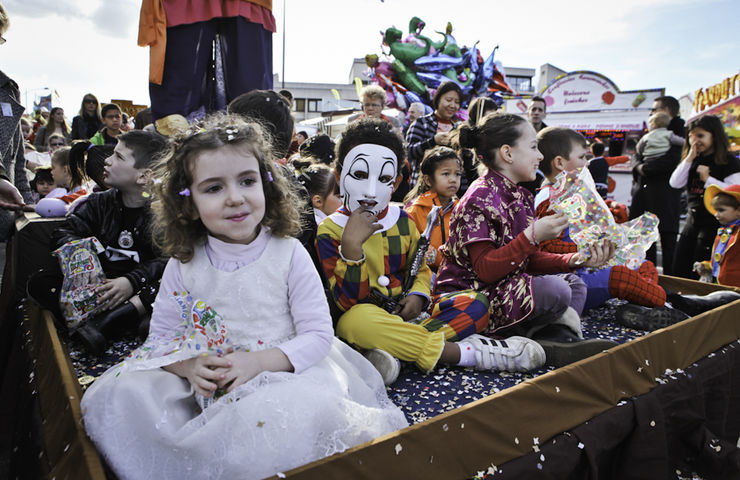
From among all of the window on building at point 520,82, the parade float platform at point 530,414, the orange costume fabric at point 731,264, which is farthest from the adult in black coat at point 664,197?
the window on building at point 520,82

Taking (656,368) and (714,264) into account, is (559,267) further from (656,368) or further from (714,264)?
Result: (714,264)

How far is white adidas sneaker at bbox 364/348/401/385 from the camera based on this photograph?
1.38m

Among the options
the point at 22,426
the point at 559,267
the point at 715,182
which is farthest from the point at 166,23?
the point at 715,182

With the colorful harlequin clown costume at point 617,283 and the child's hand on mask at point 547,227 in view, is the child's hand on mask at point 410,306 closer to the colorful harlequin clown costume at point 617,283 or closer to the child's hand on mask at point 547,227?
the child's hand on mask at point 547,227

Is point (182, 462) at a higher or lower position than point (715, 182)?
lower

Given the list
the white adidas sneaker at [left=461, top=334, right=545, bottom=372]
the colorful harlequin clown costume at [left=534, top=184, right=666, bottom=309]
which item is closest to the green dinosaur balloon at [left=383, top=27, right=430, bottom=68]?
the colorful harlequin clown costume at [left=534, top=184, right=666, bottom=309]

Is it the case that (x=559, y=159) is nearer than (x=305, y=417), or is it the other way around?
(x=305, y=417)

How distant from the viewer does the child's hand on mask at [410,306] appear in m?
1.65

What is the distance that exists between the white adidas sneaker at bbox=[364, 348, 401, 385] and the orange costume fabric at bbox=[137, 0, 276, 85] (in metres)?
1.77

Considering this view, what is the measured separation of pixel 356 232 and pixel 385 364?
45 centimetres

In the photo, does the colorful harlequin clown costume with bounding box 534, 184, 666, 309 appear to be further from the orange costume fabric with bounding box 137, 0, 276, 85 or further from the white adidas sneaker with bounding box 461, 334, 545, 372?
the orange costume fabric with bounding box 137, 0, 276, 85

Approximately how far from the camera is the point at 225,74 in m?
2.38

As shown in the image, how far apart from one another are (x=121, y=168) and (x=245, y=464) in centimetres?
143

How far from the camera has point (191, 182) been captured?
114 centimetres
